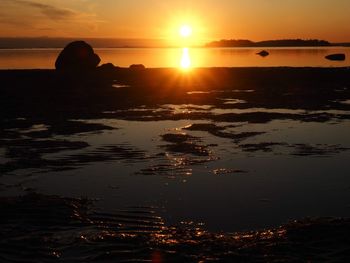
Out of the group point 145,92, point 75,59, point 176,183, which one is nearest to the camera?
point 176,183

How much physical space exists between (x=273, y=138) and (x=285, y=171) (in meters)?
4.66

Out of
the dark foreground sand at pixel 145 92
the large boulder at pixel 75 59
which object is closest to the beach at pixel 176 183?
the dark foreground sand at pixel 145 92

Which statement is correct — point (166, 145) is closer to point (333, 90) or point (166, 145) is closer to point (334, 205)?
point (334, 205)

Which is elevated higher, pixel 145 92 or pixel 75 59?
pixel 75 59

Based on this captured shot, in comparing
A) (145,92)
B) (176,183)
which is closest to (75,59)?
(145,92)

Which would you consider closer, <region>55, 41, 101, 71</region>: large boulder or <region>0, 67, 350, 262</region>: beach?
<region>0, 67, 350, 262</region>: beach

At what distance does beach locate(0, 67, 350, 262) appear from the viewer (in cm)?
744

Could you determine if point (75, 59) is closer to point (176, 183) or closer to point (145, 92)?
point (145, 92)

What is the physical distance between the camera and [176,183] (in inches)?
446

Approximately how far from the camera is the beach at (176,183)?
24.4 feet

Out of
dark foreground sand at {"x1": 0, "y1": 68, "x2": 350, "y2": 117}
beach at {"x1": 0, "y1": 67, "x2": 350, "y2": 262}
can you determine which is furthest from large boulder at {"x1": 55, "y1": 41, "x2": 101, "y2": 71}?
beach at {"x1": 0, "y1": 67, "x2": 350, "y2": 262}

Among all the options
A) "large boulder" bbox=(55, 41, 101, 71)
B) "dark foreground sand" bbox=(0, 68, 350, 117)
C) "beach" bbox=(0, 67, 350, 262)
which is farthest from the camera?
"large boulder" bbox=(55, 41, 101, 71)

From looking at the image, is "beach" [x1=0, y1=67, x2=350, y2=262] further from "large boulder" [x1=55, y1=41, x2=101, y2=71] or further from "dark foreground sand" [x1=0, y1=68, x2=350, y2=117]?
"large boulder" [x1=55, y1=41, x2=101, y2=71]

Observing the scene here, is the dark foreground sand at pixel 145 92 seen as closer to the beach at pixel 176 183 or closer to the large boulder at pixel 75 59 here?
the beach at pixel 176 183
